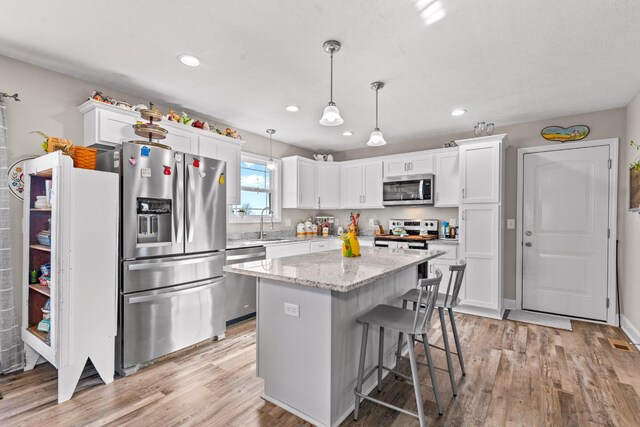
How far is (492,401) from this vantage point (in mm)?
2148

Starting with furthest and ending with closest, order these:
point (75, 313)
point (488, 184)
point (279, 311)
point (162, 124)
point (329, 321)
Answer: point (488, 184) < point (162, 124) < point (75, 313) < point (279, 311) < point (329, 321)

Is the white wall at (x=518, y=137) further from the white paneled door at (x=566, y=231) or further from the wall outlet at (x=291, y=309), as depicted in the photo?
the wall outlet at (x=291, y=309)

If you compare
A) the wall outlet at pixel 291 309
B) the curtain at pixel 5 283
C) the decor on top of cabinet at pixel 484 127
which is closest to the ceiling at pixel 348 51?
the decor on top of cabinet at pixel 484 127

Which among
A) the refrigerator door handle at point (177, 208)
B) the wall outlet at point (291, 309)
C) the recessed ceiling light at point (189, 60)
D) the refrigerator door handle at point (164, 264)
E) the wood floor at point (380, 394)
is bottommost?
the wood floor at point (380, 394)

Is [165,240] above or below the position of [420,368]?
above

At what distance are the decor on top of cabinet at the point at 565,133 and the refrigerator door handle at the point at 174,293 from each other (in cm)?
425

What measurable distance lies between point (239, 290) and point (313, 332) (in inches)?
77.8

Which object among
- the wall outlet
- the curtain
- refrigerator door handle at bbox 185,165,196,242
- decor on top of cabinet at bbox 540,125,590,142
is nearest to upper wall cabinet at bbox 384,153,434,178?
decor on top of cabinet at bbox 540,125,590,142

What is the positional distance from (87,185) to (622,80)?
4.54 metres

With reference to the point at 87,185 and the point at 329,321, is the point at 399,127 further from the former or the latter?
the point at 87,185

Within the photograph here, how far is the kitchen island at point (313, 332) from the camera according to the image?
6.00 ft

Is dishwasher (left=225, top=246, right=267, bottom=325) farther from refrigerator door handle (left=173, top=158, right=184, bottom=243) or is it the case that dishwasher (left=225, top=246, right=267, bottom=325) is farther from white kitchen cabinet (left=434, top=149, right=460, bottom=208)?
white kitchen cabinet (left=434, top=149, right=460, bottom=208)

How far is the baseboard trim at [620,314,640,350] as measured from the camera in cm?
311

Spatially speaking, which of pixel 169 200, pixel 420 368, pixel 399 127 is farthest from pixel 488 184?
pixel 169 200
